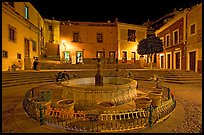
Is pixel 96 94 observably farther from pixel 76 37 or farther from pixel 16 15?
pixel 76 37

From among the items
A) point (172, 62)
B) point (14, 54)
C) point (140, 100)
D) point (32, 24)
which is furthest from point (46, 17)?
point (140, 100)

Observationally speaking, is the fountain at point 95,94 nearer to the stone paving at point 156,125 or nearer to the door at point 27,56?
the stone paving at point 156,125

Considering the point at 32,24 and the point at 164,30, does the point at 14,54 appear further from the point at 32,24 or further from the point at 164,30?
the point at 164,30

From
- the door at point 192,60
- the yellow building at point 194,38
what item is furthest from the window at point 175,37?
the door at point 192,60

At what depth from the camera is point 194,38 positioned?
16328mm

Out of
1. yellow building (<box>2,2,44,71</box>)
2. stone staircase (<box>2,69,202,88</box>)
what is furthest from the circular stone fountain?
yellow building (<box>2,2,44,71</box>)

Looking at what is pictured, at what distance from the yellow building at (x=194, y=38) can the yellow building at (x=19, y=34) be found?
17.4 metres

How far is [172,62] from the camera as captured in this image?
71.8ft

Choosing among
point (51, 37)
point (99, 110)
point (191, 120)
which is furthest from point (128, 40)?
point (99, 110)

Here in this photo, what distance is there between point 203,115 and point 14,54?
15410 mm

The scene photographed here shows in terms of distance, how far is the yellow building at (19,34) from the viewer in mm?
13608

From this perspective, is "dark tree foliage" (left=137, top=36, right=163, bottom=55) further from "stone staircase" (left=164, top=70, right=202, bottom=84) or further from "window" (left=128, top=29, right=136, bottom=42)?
"window" (left=128, top=29, right=136, bottom=42)

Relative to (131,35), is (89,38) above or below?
below

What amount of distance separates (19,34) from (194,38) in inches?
700
